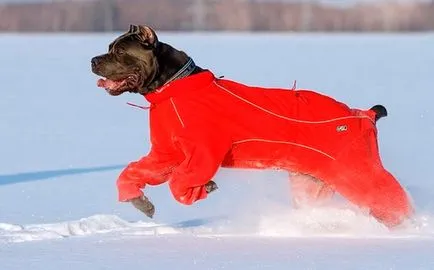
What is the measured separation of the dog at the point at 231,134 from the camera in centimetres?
426

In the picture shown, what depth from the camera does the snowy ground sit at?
3.81 meters

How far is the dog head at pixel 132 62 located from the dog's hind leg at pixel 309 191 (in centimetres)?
87

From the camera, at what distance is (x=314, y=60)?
51.7 feet

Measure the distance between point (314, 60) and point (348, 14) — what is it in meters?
10.2

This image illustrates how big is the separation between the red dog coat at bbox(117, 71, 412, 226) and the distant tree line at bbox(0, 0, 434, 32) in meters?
20.4

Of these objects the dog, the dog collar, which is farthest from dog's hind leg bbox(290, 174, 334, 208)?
the dog collar

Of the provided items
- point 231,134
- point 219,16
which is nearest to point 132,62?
point 231,134

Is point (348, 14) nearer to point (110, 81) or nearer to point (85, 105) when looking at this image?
point (85, 105)

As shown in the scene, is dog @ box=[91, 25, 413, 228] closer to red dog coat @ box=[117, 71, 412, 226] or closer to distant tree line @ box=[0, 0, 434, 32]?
red dog coat @ box=[117, 71, 412, 226]

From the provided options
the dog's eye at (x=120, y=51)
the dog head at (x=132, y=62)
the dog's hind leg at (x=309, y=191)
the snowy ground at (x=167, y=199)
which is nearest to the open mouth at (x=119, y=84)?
the dog head at (x=132, y=62)

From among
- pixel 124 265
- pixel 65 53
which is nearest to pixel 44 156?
pixel 124 265

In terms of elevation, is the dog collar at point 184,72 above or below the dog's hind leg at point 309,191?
above

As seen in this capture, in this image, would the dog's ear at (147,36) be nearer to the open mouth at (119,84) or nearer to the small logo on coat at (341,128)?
the open mouth at (119,84)

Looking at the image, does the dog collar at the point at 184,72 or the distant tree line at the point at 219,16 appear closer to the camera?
the dog collar at the point at 184,72
